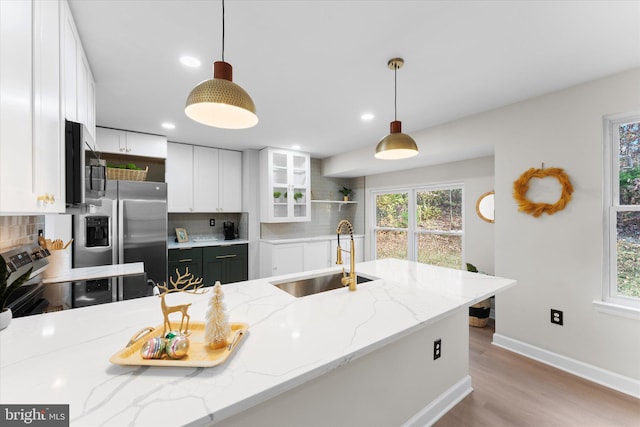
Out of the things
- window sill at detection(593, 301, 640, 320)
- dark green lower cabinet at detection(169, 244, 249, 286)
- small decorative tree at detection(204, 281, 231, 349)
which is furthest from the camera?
dark green lower cabinet at detection(169, 244, 249, 286)

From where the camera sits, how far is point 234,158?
460 cm

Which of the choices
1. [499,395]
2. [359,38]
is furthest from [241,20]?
[499,395]

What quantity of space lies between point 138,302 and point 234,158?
348 cm

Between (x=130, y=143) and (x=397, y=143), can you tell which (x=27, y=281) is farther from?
(x=130, y=143)

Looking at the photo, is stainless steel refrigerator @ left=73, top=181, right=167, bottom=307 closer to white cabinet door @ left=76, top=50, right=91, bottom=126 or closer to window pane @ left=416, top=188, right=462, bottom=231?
white cabinet door @ left=76, top=50, right=91, bottom=126

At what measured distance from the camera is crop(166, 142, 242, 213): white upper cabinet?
405 cm

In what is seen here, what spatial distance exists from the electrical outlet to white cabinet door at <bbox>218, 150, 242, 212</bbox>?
4168 mm

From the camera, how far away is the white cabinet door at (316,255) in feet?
15.3

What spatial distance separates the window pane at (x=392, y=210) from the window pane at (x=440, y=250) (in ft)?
1.48

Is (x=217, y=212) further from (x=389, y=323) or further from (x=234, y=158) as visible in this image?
(x=389, y=323)

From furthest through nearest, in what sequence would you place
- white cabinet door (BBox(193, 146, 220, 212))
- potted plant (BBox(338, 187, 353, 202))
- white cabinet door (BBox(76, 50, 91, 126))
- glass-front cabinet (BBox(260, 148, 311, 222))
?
potted plant (BBox(338, 187, 353, 202)), glass-front cabinet (BBox(260, 148, 311, 222)), white cabinet door (BBox(193, 146, 220, 212)), white cabinet door (BBox(76, 50, 91, 126))

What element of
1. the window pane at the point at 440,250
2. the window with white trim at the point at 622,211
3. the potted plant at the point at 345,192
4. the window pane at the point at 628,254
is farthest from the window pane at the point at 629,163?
the potted plant at the point at 345,192

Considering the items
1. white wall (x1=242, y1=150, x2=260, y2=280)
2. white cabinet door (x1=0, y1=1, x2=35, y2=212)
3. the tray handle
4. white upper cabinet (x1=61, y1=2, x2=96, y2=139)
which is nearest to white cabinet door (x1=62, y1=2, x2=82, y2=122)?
white upper cabinet (x1=61, y1=2, x2=96, y2=139)

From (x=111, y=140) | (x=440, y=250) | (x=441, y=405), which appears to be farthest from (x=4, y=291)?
(x=440, y=250)
